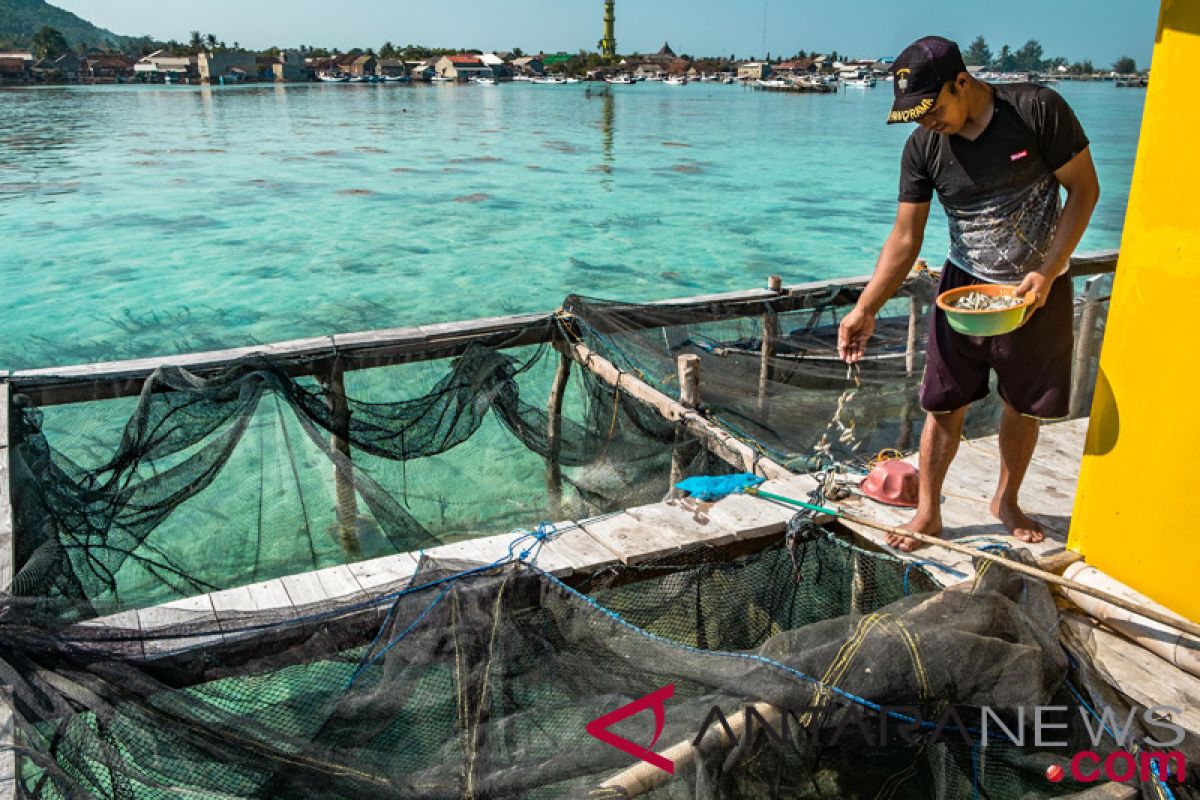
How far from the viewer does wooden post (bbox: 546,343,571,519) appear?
289 inches

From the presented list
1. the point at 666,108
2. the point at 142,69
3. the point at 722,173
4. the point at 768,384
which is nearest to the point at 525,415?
the point at 768,384

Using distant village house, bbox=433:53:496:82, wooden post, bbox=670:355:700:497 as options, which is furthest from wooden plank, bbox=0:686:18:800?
distant village house, bbox=433:53:496:82

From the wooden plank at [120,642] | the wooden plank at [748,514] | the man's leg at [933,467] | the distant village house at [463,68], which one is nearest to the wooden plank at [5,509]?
the wooden plank at [120,642]

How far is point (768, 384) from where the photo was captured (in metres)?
7.68

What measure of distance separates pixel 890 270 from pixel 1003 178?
23.7 inches

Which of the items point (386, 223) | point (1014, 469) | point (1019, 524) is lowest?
point (386, 223)

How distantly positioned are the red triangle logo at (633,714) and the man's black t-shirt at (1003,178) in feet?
7.46

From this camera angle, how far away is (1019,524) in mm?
4211

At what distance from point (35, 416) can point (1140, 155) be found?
6.17 meters

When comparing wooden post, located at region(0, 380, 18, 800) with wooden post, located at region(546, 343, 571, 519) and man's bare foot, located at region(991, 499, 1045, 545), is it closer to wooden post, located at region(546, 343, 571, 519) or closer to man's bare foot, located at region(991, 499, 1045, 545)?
wooden post, located at region(546, 343, 571, 519)

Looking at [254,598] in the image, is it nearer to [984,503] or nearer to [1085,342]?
[984,503]

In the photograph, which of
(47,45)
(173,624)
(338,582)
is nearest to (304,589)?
(338,582)

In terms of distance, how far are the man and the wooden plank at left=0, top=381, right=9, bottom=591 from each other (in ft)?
13.2

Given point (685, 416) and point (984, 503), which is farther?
point (685, 416)
